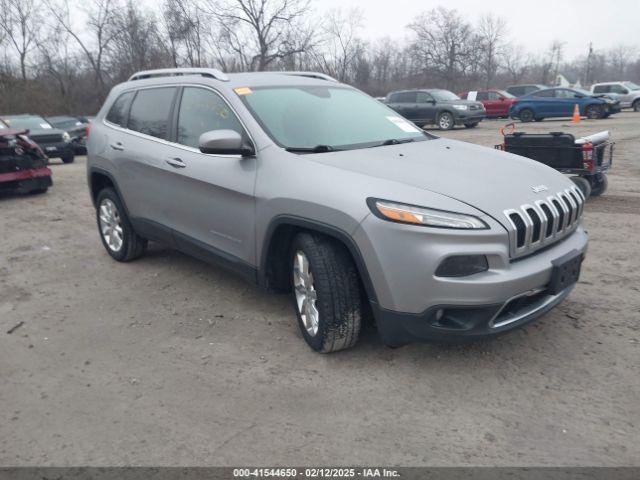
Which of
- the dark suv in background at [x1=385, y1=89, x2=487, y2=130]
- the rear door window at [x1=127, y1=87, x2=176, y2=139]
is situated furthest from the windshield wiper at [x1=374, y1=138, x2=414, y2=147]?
the dark suv in background at [x1=385, y1=89, x2=487, y2=130]

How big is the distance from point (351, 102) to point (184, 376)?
98.2 inches

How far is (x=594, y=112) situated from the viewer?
24156 mm

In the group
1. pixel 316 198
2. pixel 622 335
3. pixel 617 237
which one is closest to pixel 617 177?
pixel 617 237

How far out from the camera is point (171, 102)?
15.2 ft

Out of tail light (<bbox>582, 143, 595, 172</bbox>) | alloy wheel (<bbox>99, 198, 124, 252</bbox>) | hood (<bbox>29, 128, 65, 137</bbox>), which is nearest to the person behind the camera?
alloy wheel (<bbox>99, 198, 124, 252</bbox>)

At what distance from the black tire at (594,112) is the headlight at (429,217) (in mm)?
24460

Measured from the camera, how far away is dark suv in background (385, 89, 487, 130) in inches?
861

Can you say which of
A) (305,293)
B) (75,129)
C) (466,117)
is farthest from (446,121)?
(305,293)

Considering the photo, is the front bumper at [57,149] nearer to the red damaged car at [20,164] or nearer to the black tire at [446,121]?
the red damaged car at [20,164]

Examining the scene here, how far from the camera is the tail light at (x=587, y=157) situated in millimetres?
7512

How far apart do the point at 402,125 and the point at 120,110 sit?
2.80 m

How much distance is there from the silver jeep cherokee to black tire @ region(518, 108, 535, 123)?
849 inches

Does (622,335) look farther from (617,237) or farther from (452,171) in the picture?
(617,237)

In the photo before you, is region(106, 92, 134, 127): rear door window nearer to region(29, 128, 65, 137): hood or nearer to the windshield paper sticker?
the windshield paper sticker
